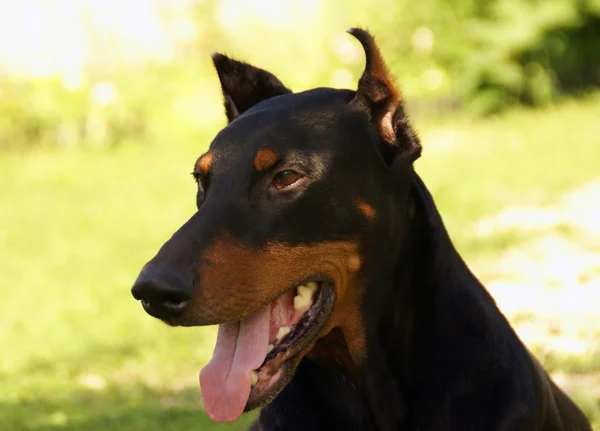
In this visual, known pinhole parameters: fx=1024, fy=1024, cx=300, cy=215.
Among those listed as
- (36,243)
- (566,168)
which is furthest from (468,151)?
(36,243)

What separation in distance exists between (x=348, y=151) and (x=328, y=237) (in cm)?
31

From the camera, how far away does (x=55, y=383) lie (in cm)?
752

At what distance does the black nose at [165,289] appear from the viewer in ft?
9.30

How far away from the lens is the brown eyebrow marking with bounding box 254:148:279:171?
10.4 ft

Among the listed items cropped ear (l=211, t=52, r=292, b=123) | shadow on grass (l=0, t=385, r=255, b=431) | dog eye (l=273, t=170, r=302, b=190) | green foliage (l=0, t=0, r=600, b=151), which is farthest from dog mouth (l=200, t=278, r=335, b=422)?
green foliage (l=0, t=0, r=600, b=151)

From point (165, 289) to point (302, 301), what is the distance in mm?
552

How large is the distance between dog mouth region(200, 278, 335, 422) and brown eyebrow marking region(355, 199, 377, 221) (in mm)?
247

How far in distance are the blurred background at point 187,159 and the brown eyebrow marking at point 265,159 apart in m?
2.51

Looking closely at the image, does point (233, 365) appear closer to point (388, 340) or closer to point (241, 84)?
point (388, 340)

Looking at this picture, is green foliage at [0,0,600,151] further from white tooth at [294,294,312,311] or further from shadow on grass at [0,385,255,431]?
white tooth at [294,294,312,311]

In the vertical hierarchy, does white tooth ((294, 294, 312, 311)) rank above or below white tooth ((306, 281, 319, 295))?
below

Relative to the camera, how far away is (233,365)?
3.13 metres

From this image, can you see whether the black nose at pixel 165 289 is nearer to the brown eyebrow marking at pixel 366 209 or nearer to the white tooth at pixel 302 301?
the white tooth at pixel 302 301

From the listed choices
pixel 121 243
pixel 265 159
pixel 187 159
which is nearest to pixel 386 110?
pixel 265 159
